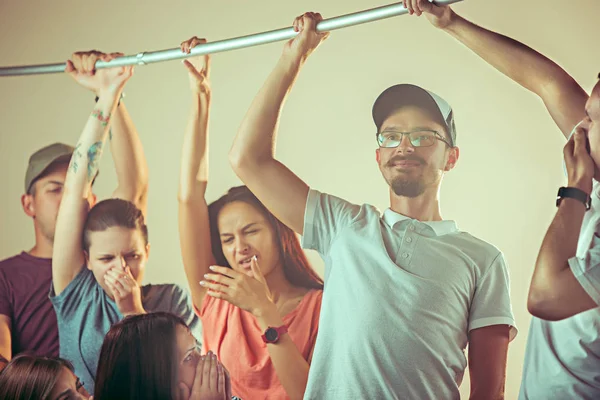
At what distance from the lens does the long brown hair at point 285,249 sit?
2037 mm

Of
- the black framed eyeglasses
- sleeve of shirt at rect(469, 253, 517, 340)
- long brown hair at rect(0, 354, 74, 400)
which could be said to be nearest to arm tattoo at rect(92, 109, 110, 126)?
long brown hair at rect(0, 354, 74, 400)

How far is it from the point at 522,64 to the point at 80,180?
148cm

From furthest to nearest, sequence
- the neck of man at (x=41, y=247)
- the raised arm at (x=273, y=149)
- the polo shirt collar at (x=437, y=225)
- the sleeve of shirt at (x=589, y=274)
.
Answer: the neck of man at (x=41, y=247) < the raised arm at (x=273, y=149) < the polo shirt collar at (x=437, y=225) < the sleeve of shirt at (x=589, y=274)

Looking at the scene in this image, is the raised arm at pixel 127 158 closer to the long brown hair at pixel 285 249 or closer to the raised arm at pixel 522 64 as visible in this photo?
the long brown hair at pixel 285 249

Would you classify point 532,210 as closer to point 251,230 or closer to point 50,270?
point 251,230

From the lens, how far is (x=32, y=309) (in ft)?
7.95

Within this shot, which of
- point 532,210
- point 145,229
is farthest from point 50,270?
point 532,210

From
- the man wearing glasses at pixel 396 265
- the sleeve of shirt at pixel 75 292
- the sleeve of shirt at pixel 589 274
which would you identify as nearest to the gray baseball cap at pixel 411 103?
the man wearing glasses at pixel 396 265

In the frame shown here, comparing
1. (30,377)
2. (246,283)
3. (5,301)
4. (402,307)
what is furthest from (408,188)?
(5,301)

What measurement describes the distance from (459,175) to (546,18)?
465 millimetres

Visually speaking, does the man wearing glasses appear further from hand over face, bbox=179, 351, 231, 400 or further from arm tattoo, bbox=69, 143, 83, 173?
arm tattoo, bbox=69, 143, 83, 173

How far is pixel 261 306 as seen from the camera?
2.05 meters

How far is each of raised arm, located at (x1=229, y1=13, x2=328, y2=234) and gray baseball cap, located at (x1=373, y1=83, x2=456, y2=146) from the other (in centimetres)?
27

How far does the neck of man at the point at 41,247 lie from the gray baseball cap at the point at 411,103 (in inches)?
48.9
